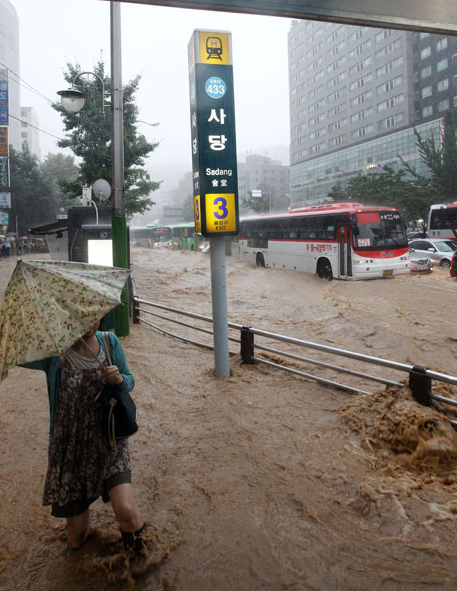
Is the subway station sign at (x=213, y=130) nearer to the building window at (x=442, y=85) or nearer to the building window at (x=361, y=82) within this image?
the building window at (x=442, y=85)

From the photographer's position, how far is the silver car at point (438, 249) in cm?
2241

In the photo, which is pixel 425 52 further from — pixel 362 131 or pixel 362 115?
pixel 362 131

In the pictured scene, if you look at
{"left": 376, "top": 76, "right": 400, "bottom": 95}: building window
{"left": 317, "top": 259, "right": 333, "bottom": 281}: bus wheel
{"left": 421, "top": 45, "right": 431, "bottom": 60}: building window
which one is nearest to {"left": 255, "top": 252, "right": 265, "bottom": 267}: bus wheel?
{"left": 317, "top": 259, "right": 333, "bottom": 281}: bus wheel

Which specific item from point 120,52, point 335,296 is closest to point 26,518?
point 120,52

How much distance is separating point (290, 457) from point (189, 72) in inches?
202

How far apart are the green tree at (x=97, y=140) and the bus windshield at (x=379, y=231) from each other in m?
11.2

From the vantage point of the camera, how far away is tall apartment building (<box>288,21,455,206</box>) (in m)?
59.0

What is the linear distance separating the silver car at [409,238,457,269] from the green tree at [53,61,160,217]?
13852 mm

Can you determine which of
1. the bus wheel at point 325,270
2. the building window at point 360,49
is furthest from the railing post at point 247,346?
the building window at point 360,49

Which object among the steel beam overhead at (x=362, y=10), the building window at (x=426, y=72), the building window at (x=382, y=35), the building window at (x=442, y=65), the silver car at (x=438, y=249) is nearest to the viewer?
the steel beam overhead at (x=362, y=10)

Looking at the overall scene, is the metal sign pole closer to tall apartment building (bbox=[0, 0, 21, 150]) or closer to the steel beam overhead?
the steel beam overhead

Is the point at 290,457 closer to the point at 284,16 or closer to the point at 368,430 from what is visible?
the point at 368,430

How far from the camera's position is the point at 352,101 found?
69312 millimetres

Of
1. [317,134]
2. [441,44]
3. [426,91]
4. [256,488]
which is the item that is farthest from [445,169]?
[317,134]
